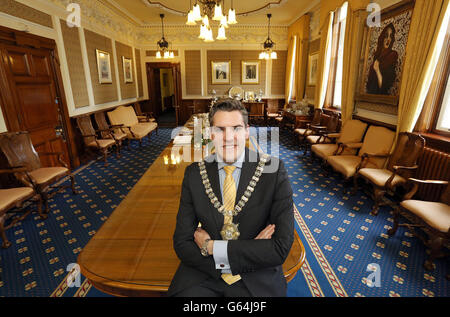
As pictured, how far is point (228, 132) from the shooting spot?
1.26m

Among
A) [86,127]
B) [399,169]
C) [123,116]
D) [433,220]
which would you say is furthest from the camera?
[123,116]

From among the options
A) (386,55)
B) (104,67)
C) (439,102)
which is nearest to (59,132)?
(104,67)

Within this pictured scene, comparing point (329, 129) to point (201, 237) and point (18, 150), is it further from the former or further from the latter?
point (18, 150)

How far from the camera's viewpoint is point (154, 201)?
2072 mm

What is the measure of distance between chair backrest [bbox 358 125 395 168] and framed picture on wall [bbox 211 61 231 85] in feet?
23.5

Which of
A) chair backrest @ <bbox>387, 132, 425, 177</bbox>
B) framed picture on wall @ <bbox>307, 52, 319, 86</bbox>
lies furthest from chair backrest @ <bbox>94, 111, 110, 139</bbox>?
framed picture on wall @ <bbox>307, 52, 319, 86</bbox>

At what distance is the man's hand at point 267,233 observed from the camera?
126 centimetres

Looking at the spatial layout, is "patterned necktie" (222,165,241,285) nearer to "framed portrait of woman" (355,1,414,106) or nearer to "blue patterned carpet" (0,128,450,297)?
"blue patterned carpet" (0,128,450,297)

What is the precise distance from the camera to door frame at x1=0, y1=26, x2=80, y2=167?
3.65m

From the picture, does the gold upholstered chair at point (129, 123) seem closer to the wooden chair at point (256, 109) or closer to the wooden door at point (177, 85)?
the wooden door at point (177, 85)

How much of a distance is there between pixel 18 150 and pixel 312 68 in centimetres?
798

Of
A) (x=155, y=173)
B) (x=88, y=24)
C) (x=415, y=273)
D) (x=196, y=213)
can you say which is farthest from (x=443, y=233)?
(x=88, y=24)
